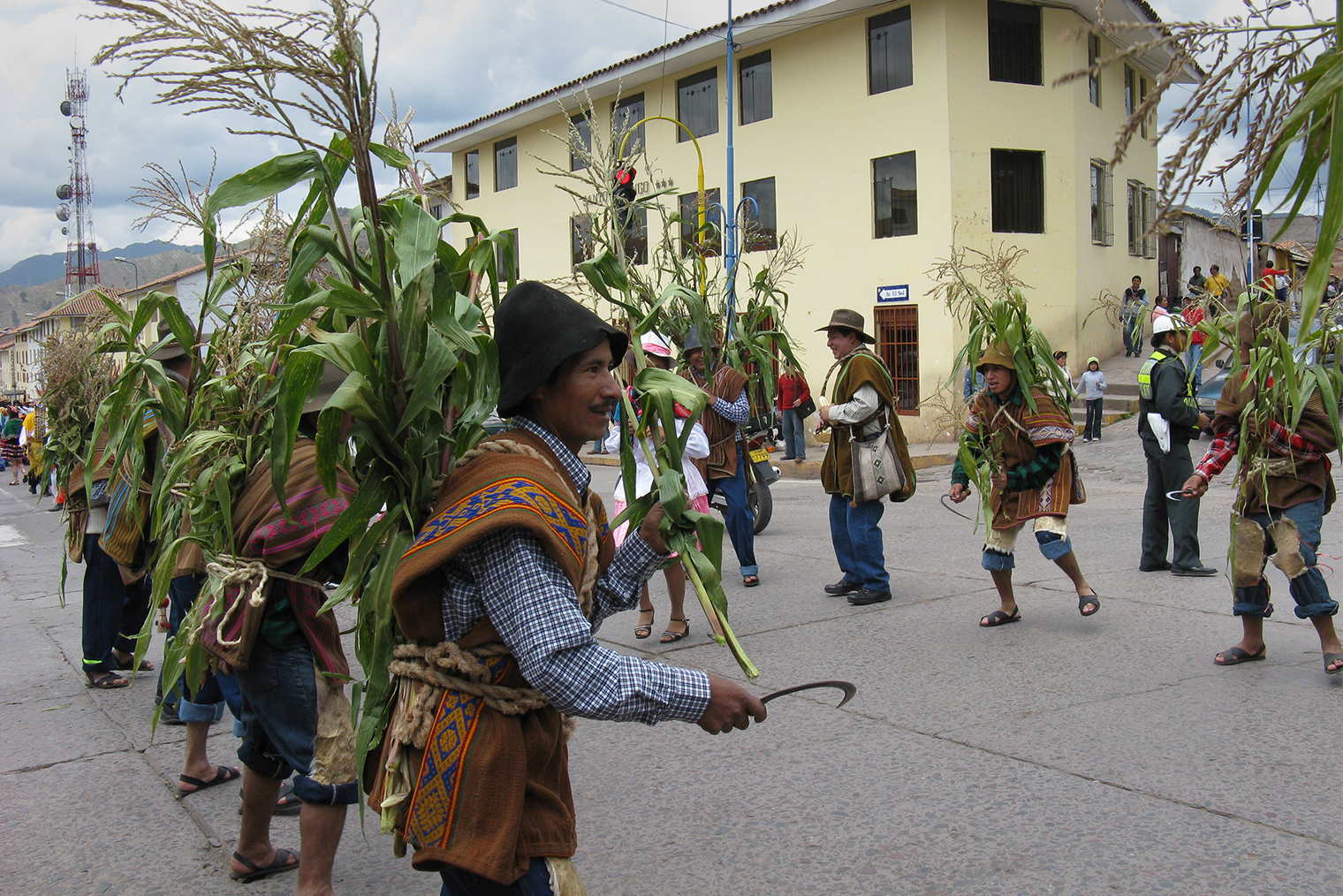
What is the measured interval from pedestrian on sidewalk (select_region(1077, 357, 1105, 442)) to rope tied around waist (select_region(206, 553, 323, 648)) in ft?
54.7

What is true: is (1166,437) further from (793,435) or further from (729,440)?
(793,435)

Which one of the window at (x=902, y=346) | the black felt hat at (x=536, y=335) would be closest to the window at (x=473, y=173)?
the window at (x=902, y=346)

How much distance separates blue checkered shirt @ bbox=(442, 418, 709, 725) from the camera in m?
1.96

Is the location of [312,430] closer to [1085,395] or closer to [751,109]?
[1085,395]

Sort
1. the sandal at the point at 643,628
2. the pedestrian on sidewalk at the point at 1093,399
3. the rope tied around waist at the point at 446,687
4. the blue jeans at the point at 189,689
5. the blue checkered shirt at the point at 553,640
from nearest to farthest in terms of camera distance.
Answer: the blue checkered shirt at the point at 553,640 → the rope tied around waist at the point at 446,687 → the blue jeans at the point at 189,689 → the sandal at the point at 643,628 → the pedestrian on sidewalk at the point at 1093,399

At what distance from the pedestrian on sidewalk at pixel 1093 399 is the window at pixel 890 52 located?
6.50 metres

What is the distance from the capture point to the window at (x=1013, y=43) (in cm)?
1975

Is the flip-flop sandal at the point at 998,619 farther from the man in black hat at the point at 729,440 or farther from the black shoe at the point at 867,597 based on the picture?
the man in black hat at the point at 729,440

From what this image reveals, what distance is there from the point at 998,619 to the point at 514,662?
476cm

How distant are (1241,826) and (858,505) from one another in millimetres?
3751

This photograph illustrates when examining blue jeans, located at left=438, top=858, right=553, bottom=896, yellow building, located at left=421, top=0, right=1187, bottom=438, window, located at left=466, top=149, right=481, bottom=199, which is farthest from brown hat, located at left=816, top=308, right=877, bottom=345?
window, located at left=466, top=149, right=481, bottom=199

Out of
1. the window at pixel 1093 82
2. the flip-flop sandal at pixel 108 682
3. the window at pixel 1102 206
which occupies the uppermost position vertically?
the window at pixel 1093 82

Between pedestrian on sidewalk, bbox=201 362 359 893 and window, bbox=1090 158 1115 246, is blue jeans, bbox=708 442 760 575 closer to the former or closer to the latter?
pedestrian on sidewalk, bbox=201 362 359 893

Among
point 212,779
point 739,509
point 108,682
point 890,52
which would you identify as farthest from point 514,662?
point 890,52
